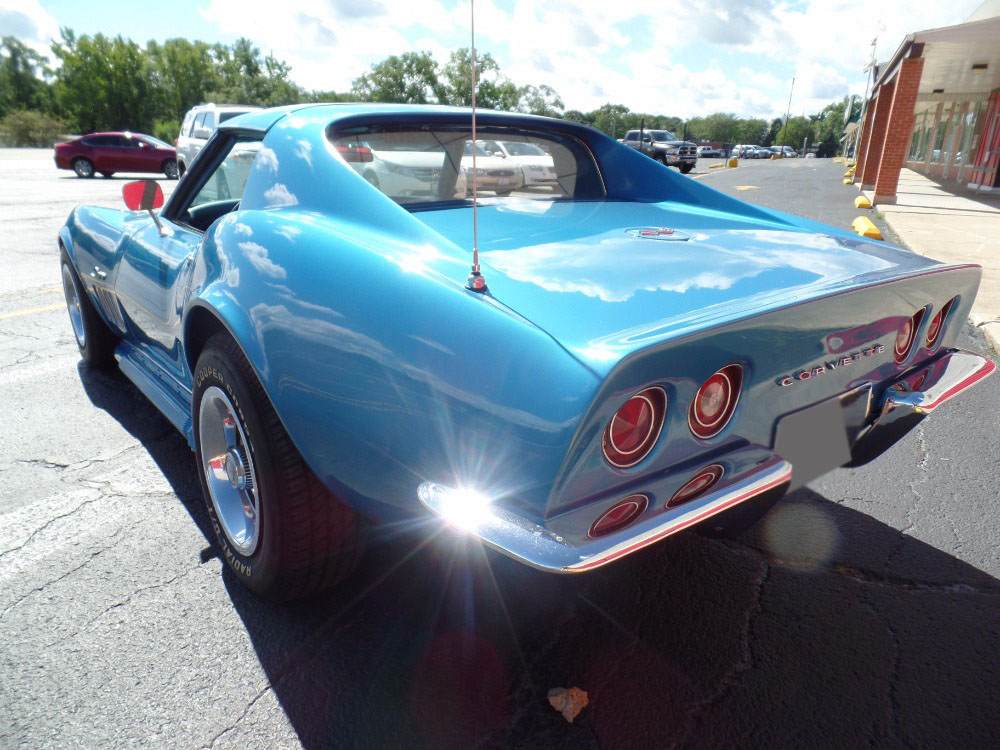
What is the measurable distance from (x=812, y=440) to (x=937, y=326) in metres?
0.79

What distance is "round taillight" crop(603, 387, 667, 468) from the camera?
1.38 metres

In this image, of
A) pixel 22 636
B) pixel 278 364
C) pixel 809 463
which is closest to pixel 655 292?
pixel 809 463

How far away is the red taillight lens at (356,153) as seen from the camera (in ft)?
7.15

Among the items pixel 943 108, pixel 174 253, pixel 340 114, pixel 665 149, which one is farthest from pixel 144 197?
pixel 943 108

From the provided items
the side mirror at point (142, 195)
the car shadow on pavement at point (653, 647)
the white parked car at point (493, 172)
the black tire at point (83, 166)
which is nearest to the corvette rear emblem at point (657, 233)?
the white parked car at point (493, 172)

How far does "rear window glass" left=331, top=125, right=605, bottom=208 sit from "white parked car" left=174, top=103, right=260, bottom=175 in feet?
36.3

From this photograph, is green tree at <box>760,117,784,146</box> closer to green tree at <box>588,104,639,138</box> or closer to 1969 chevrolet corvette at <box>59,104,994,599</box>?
green tree at <box>588,104,639,138</box>

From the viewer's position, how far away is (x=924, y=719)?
1688 millimetres

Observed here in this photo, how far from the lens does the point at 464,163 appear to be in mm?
2496

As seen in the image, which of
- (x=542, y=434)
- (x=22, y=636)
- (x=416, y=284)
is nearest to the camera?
(x=542, y=434)

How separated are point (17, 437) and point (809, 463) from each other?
11.0ft

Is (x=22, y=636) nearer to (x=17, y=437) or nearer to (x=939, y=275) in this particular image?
(x=17, y=437)

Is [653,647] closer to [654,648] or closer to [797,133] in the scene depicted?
[654,648]

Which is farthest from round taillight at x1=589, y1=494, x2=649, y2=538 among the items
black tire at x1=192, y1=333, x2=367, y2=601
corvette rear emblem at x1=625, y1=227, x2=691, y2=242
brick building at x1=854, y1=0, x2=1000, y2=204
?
brick building at x1=854, y1=0, x2=1000, y2=204
